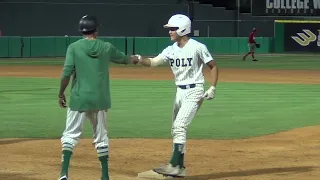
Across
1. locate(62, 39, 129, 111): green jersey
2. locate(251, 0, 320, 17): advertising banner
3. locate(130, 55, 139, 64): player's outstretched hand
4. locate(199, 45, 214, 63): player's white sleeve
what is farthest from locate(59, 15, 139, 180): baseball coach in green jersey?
locate(251, 0, 320, 17): advertising banner

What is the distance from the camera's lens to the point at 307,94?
72.1ft

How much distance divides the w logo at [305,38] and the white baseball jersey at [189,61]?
45.3 m

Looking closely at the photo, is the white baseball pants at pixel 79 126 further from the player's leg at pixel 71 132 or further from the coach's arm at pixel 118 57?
the coach's arm at pixel 118 57

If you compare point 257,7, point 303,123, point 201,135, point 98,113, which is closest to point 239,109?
point 303,123

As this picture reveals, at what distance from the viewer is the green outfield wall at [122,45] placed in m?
45.6

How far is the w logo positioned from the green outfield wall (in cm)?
227

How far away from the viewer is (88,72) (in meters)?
8.18

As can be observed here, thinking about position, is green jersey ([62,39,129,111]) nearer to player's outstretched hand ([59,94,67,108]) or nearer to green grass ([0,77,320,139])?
player's outstretched hand ([59,94,67,108])

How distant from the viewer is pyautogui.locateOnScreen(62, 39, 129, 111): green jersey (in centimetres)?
817

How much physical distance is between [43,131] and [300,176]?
5597 mm

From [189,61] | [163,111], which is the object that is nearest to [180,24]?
[189,61]

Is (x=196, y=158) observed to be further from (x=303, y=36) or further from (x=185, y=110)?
(x=303, y=36)

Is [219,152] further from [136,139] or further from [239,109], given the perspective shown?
[239,109]

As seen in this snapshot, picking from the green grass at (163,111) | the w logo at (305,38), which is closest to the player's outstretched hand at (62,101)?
the green grass at (163,111)
